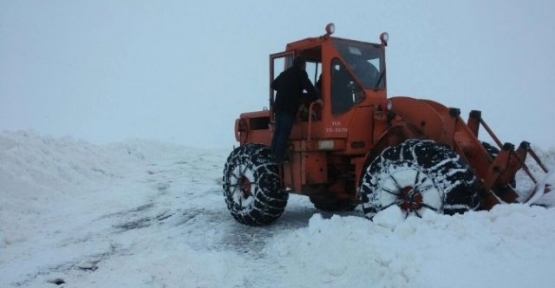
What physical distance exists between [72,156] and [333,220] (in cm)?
1005

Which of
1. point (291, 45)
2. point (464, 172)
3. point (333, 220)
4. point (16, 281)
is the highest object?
point (291, 45)

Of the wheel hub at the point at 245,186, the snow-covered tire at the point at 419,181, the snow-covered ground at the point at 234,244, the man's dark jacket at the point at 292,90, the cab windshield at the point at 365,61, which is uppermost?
the cab windshield at the point at 365,61

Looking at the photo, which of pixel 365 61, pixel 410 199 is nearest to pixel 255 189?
pixel 365 61

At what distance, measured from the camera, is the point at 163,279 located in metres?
4.84

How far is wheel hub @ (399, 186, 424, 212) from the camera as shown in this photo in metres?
5.33

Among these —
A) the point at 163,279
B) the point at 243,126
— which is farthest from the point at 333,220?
the point at 243,126

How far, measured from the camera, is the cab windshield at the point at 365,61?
678cm

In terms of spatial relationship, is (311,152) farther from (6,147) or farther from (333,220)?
(6,147)

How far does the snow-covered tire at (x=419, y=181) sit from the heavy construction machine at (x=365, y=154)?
0.03 feet

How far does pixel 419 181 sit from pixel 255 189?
263 cm

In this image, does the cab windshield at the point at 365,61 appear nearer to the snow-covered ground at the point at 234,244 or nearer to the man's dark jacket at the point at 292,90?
the man's dark jacket at the point at 292,90

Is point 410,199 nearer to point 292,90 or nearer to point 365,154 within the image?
point 365,154

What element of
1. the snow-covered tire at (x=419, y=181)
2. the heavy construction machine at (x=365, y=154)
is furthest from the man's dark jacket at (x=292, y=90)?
the snow-covered tire at (x=419, y=181)

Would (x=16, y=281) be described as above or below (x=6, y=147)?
below
